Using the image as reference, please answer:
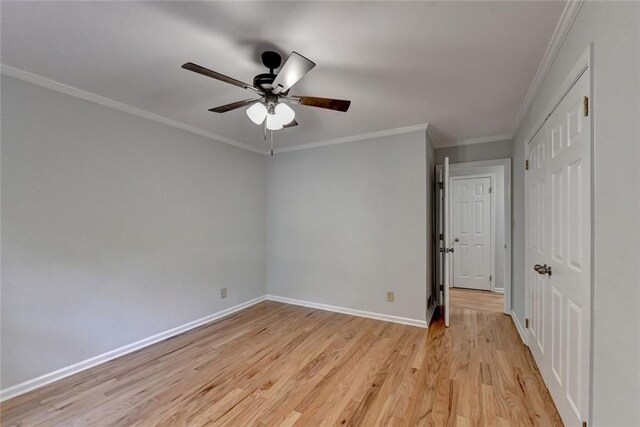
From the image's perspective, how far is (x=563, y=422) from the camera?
1.62 meters

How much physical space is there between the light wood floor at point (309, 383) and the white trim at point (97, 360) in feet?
0.22

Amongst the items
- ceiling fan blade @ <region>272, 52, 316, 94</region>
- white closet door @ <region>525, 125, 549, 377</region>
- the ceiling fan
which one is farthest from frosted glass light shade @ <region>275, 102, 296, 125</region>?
white closet door @ <region>525, 125, 549, 377</region>

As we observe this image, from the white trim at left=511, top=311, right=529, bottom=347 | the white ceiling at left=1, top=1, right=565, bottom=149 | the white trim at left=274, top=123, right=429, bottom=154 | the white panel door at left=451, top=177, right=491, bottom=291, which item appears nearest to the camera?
the white ceiling at left=1, top=1, right=565, bottom=149

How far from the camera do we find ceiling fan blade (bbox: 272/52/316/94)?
4.79 feet

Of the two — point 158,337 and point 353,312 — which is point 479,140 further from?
point 158,337

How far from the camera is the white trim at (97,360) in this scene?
195 cm

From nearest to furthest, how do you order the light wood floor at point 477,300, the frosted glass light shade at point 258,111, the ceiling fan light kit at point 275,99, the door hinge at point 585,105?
the door hinge at point 585,105
the ceiling fan light kit at point 275,99
the frosted glass light shade at point 258,111
the light wood floor at point 477,300

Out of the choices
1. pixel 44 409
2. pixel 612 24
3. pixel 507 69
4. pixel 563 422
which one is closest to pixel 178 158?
pixel 44 409

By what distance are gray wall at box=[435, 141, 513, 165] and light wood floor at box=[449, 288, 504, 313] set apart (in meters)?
2.07

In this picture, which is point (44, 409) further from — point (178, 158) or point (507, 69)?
point (507, 69)

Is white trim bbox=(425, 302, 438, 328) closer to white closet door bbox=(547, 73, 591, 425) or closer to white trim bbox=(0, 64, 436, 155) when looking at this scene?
white closet door bbox=(547, 73, 591, 425)

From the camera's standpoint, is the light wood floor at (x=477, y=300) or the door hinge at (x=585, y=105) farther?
the light wood floor at (x=477, y=300)

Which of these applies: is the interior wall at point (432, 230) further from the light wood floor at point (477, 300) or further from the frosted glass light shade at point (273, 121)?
the frosted glass light shade at point (273, 121)

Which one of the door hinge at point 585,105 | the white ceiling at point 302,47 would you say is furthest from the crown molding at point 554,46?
the door hinge at point 585,105
